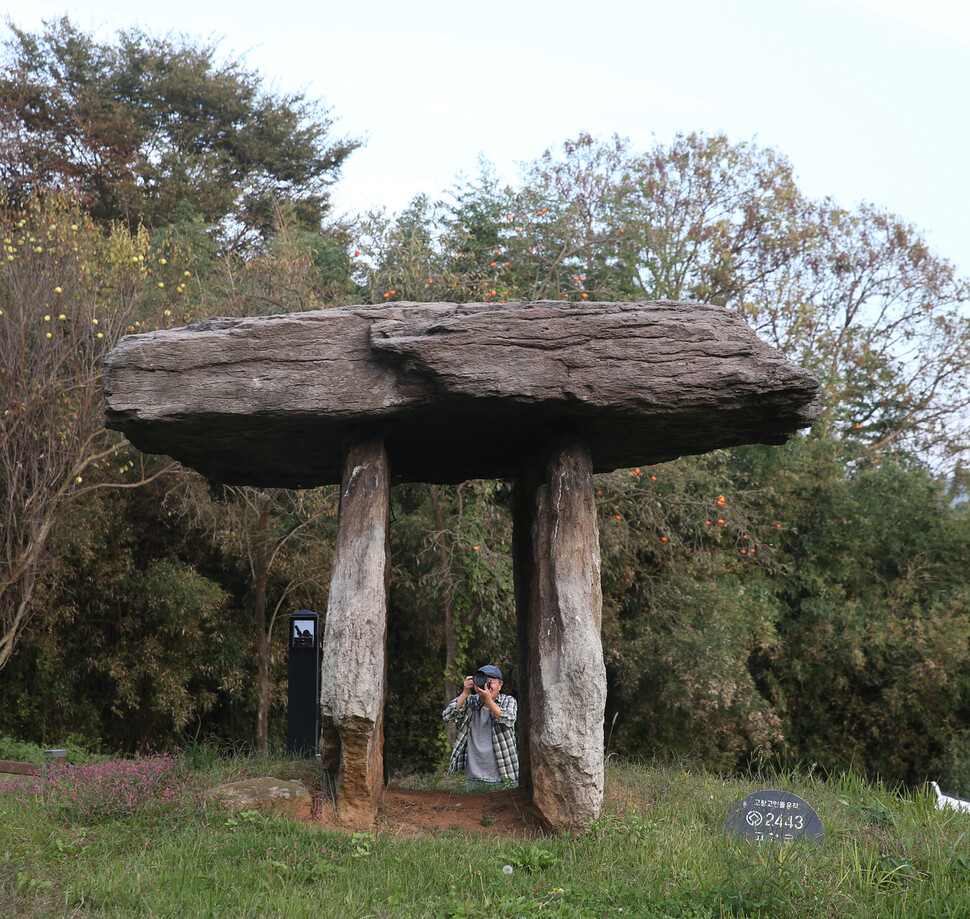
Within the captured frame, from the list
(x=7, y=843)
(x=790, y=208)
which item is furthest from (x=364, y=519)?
(x=790, y=208)

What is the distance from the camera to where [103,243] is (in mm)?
11055

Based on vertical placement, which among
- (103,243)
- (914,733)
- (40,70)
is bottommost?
(914,733)

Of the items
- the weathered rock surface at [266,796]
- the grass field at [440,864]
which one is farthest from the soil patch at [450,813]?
the grass field at [440,864]

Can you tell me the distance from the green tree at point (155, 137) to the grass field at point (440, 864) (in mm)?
10409

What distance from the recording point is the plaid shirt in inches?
274

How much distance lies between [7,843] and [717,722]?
8936mm

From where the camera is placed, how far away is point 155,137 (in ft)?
54.5

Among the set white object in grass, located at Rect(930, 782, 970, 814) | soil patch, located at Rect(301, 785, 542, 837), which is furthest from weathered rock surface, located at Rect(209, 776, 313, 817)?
white object in grass, located at Rect(930, 782, 970, 814)

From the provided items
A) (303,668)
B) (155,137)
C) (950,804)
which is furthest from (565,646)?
(155,137)

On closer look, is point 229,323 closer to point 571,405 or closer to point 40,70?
point 571,405

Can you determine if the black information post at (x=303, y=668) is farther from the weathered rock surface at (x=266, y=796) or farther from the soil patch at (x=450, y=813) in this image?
the weathered rock surface at (x=266, y=796)

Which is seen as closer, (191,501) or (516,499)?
(516,499)

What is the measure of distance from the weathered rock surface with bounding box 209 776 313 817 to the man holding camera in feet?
4.65

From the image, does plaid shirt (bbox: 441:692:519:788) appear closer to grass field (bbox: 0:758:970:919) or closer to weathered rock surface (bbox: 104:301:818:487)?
grass field (bbox: 0:758:970:919)
